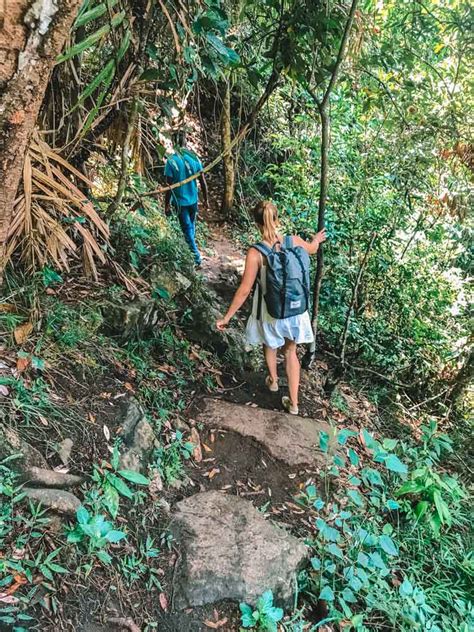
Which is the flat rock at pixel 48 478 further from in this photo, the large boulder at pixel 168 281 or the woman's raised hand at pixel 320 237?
the woman's raised hand at pixel 320 237

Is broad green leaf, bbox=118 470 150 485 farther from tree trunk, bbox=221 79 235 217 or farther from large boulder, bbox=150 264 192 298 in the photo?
tree trunk, bbox=221 79 235 217

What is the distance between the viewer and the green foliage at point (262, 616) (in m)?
2.15

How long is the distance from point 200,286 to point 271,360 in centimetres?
115

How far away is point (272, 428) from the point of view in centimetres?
354

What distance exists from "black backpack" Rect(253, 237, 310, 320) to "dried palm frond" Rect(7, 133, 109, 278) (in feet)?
4.02

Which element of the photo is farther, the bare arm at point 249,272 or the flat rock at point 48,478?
the bare arm at point 249,272

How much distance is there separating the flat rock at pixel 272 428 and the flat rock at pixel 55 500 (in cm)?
138

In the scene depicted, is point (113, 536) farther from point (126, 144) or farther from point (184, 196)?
point (184, 196)

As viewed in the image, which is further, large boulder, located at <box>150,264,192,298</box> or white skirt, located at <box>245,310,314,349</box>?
large boulder, located at <box>150,264,192,298</box>

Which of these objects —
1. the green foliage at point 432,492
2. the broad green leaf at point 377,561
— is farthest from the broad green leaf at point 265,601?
the green foliage at point 432,492

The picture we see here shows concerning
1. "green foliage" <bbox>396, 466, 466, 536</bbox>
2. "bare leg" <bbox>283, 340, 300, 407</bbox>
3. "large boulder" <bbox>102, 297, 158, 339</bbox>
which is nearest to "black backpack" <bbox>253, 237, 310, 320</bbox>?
"bare leg" <bbox>283, 340, 300, 407</bbox>

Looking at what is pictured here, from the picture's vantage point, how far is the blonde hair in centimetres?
352

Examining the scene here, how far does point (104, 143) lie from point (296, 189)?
3174 mm

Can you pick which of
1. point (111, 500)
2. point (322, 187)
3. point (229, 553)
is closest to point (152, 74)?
point (322, 187)
